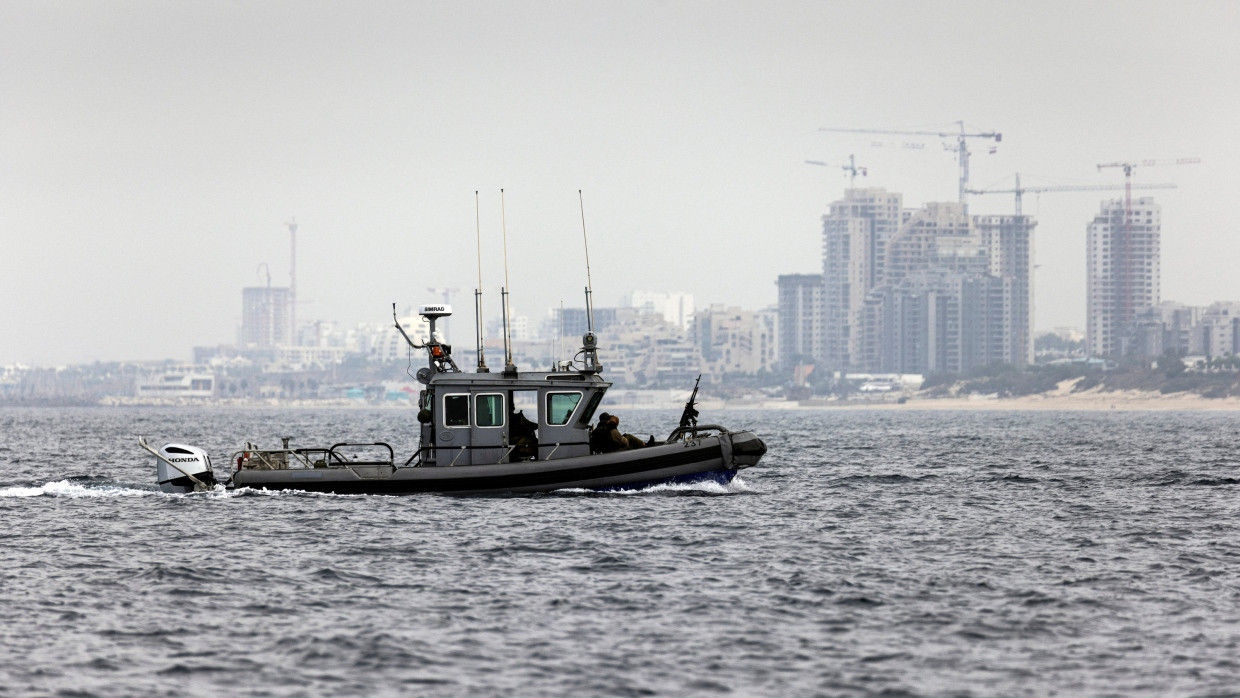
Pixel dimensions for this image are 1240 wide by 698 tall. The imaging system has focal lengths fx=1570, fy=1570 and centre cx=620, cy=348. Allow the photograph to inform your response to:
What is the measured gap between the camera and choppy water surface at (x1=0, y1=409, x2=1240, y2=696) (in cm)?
1791

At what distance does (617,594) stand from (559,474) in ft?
34.6

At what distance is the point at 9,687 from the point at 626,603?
8.47 meters

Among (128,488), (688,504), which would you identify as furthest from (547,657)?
→ (128,488)

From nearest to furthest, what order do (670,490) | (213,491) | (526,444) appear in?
(526,444) → (670,490) → (213,491)

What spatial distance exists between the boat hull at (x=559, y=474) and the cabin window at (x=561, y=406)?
0.91m

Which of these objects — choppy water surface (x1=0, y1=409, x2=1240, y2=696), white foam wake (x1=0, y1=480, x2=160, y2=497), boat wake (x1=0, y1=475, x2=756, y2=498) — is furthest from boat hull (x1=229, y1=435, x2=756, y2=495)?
white foam wake (x1=0, y1=480, x2=160, y2=497)

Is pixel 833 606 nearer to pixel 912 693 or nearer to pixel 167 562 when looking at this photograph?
pixel 912 693

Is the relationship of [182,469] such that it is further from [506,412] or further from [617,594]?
[617,594]

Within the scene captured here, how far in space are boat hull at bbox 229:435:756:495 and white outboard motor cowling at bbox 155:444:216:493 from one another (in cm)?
270

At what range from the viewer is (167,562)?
1035 inches

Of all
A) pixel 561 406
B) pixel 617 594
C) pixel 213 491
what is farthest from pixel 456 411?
pixel 617 594

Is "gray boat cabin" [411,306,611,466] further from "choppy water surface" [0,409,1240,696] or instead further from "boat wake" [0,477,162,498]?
"boat wake" [0,477,162,498]

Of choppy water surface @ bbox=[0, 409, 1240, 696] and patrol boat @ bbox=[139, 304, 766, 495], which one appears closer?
choppy water surface @ bbox=[0, 409, 1240, 696]

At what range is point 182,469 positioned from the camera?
1427 inches
